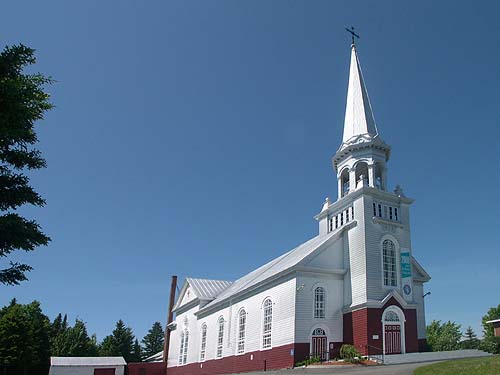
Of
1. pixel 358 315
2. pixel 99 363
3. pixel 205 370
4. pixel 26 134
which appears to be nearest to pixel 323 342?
pixel 358 315

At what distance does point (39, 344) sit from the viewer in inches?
2564

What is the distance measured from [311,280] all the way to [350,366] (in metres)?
7.65

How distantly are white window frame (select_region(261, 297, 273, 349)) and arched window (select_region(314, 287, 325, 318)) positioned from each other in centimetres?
371

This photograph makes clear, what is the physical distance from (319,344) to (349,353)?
263 cm

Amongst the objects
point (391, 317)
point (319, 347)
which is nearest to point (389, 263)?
point (391, 317)

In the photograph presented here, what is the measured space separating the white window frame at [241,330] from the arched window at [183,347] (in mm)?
14322

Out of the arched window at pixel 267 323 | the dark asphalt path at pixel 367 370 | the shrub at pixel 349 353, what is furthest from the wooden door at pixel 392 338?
the arched window at pixel 267 323

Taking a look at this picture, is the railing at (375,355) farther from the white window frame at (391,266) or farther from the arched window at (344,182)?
the arched window at (344,182)

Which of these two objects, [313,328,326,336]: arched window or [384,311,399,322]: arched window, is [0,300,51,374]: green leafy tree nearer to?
[313,328,326,336]: arched window

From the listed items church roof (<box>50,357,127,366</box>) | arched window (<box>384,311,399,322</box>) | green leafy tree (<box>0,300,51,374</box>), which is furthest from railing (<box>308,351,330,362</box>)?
green leafy tree (<box>0,300,51,374</box>)

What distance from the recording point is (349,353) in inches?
1172

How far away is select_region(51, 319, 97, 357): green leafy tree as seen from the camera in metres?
71.4

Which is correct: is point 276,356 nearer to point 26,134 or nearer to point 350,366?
point 350,366

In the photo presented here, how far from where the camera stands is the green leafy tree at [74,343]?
71.4 meters
